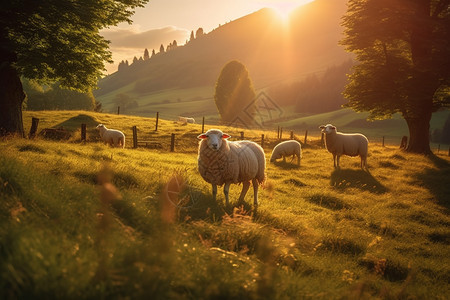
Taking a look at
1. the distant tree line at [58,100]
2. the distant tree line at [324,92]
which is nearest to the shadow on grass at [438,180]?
the distant tree line at [58,100]

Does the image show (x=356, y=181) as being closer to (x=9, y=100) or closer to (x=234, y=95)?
(x=9, y=100)

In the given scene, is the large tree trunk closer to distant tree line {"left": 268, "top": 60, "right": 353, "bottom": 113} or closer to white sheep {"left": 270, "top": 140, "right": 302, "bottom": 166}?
Answer: white sheep {"left": 270, "top": 140, "right": 302, "bottom": 166}

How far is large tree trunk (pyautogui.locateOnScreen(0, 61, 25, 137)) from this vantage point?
43.1 feet

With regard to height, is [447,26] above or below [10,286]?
above

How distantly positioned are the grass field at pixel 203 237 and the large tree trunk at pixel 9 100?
4039mm

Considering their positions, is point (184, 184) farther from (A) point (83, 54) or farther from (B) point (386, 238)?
(A) point (83, 54)

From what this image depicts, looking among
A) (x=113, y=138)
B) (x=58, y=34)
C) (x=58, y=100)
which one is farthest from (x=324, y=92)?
(x=58, y=34)

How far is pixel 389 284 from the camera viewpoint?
A: 18.1 ft

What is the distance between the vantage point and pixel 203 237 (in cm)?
521

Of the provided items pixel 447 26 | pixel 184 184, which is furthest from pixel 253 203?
pixel 447 26

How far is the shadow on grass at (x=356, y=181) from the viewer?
1365cm

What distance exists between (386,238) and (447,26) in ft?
60.4

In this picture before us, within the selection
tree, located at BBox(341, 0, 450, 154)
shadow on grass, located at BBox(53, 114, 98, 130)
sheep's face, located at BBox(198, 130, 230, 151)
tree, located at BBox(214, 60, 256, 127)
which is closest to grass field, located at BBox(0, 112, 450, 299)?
sheep's face, located at BBox(198, 130, 230, 151)

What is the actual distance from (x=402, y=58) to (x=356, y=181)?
12.2 meters
